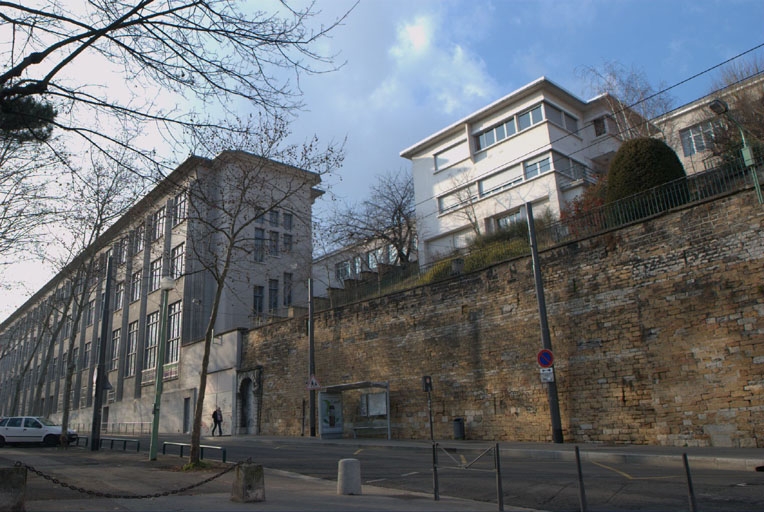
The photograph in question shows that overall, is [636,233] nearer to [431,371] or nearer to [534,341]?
[534,341]

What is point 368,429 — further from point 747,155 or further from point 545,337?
point 747,155

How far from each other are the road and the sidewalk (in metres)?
0.52

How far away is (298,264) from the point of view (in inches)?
1481

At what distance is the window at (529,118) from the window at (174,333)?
24398 mm

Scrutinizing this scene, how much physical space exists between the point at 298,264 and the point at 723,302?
89.3 ft

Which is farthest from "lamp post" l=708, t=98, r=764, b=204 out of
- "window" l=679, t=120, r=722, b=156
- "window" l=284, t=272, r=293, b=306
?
"window" l=284, t=272, r=293, b=306

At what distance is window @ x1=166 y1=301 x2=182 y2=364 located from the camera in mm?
37062

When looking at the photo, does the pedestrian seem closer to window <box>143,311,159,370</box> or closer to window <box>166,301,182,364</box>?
window <box>166,301,182,364</box>

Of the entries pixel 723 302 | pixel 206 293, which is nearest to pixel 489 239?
pixel 723 302

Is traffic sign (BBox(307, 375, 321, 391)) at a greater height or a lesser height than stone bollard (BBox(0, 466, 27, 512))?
greater

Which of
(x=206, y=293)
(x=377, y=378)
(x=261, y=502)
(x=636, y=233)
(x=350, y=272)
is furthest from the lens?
(x=350, y=272)

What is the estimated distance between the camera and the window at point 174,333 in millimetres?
37062

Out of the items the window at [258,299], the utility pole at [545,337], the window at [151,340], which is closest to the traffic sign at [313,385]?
the utility pole at [545,337]

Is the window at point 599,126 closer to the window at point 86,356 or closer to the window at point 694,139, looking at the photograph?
the window at point 694,139
